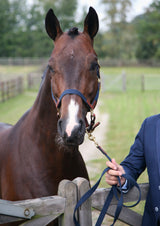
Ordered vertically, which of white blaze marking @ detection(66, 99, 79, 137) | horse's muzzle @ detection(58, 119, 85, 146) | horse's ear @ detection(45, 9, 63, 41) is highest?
horse's ear @ detection(45, 9, 63, 41)

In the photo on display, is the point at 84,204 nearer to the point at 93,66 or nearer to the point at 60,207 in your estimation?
the point at 60,207

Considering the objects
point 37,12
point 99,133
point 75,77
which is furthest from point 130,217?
point 37,12

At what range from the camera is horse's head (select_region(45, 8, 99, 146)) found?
6.61 feet

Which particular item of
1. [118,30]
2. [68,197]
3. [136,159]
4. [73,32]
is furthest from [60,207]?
[118,30]

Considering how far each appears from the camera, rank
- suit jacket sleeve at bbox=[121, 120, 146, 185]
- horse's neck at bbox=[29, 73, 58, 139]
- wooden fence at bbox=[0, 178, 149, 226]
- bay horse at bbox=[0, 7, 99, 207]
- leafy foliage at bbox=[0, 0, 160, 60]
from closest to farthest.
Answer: wooden fence at bbox=[0, 178, 149, 226], bay horse at bbox=[0, 7, 99, 207], suit jacket sleeve at bbox=[121, 120, 146, 185], horse's neck at bbox=[29, 73, 58, 139], leafy foliage at bbox=[0, 0, 160, 60]

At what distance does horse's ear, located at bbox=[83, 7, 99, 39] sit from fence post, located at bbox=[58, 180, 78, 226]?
1284 mm

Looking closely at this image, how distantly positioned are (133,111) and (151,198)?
12.1 metres

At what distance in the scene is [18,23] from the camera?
65438 mm

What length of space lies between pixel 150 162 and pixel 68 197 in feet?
2.31

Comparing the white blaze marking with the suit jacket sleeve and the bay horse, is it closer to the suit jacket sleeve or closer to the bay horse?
the bay horse

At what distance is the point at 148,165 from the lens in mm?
2326

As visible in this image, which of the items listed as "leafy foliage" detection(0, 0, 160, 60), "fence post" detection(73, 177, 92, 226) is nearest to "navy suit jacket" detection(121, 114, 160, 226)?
"fence post" detection(73, 177, 92, 226)

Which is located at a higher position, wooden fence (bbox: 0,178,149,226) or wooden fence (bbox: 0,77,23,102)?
wooden fence (bbox: 0,178,149,226)

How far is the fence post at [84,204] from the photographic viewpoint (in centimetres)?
209
